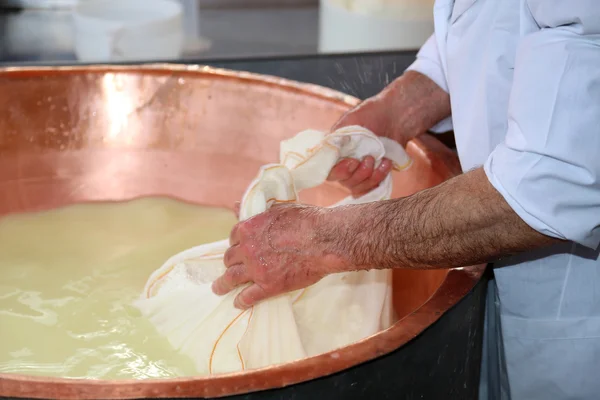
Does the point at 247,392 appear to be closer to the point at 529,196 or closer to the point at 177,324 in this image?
the point at 529,196

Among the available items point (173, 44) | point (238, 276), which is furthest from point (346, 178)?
point (173, 44)

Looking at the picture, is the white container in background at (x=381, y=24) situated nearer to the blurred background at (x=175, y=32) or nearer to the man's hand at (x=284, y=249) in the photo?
the blurred background at (x=175, y=32)

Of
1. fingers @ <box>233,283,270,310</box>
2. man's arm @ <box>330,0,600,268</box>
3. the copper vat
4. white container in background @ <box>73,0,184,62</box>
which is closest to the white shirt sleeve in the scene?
the copper vat

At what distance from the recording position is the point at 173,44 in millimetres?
2186

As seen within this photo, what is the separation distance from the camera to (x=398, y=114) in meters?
1.33

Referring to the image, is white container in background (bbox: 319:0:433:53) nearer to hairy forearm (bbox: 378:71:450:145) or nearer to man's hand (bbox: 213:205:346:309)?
hairy forearm (bbox: 378:71:450:145)

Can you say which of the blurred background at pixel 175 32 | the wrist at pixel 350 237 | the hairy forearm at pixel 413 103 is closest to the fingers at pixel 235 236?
the wrist at pixel 350 237

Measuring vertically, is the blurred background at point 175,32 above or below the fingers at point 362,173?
above

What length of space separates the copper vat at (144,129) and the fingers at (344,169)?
167 millimetres

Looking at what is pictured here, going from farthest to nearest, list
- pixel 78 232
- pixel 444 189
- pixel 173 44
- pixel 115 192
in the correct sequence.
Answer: pixel 173 44, pixel 115 192, pixel 78 232, pixel 444 189

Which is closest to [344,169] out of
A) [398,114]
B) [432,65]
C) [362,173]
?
[362,173]

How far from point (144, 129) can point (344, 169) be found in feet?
1.81

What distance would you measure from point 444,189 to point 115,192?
91 cm

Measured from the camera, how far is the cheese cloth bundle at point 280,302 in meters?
1.07
